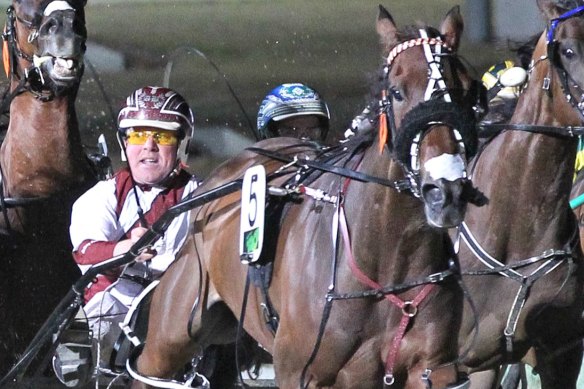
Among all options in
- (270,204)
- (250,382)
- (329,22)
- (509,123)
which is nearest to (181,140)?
(270,204)

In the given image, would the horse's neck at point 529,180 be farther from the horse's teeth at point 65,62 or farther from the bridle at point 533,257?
the horse's teeth at point 65,62

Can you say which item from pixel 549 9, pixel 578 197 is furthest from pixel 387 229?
pixel 578 197

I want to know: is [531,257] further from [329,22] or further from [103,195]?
[329,22]

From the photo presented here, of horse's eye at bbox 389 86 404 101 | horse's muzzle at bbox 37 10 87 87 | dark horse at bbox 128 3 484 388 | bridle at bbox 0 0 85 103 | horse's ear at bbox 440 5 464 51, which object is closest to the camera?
dark horse at bbox 128 3 484 388

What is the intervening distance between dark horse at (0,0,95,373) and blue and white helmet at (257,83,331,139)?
2.55 ft

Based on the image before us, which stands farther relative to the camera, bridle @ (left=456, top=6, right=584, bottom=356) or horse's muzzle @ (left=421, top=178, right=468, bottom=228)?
bridle @ (left=456, top=6, right=584, bottom=356)

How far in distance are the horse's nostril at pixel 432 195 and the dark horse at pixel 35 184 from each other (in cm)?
224

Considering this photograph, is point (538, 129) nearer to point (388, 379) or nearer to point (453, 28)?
point (453, 28)

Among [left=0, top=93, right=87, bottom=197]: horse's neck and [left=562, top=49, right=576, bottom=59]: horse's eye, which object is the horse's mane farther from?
[left=0, top=93, right=87, bottom=197]: horse's neck

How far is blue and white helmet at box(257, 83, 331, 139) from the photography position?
249 inches

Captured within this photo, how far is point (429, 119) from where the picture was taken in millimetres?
4254

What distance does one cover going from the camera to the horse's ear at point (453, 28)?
4.54m

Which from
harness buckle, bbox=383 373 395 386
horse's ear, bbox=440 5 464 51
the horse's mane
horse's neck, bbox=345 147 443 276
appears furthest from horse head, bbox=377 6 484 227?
the horse's mane

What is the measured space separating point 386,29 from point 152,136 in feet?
4.39
